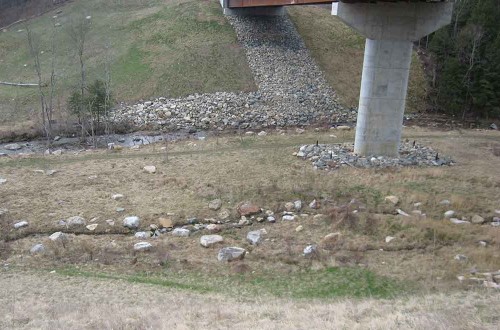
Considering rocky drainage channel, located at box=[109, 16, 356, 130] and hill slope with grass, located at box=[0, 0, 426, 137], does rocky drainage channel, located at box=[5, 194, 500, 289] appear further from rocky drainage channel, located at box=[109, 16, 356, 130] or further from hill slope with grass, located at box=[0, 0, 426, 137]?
hill slope with grass, located at box=[0, 0, 426, 137]

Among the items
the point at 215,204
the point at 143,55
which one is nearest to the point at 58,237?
the point at 215,204

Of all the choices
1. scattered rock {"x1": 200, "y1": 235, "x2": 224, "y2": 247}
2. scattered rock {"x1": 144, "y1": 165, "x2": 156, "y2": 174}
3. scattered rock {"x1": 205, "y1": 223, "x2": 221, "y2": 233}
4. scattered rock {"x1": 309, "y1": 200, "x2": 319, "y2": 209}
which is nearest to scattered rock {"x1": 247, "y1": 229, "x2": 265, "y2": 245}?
scattered rock {"x1": 200, "y1": 235, "x2": 224, "y2": 247}

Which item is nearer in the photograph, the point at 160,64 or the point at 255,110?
the point at 255,110

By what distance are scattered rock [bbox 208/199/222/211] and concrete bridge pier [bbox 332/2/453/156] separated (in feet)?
30.1

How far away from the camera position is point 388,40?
911 inches

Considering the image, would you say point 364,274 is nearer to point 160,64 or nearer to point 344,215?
point 344,215

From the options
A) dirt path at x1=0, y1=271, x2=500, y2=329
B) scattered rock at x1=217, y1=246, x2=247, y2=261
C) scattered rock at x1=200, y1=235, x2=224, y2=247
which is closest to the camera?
dirt path at x1=0, y1=271, x2=500, y2=329

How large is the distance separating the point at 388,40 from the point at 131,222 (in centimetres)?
1484

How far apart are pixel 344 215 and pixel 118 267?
8.63 metres

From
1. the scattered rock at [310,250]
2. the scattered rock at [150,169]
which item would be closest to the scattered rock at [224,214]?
the scattered rock at [310,250]

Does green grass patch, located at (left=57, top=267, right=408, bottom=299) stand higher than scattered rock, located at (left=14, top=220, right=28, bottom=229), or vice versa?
green grass patch, located at (left=57, top=267, right=408, bottom=299)

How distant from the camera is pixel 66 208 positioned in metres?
19.8

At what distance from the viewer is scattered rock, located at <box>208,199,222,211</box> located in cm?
2000

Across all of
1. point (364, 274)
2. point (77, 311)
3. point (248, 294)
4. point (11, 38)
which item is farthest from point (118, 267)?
point (11, 38)
